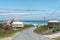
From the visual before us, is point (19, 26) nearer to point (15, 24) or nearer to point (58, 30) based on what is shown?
point (15, 24)

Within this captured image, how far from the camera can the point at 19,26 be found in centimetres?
10306

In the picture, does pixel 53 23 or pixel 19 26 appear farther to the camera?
pixel 19 26

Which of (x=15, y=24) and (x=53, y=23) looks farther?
(x=15, y=24)

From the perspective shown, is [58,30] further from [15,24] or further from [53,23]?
[15,24]

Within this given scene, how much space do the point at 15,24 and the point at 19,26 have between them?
2373mm

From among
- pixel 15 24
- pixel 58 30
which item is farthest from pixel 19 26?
pixel 58 30

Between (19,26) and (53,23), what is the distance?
35.0 m

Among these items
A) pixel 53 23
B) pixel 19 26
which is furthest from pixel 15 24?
pixel 53 23

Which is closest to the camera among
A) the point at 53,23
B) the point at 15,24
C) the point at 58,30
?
the point at 58,30

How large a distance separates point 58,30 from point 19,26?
5226 centimetres

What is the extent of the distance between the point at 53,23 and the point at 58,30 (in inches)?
729

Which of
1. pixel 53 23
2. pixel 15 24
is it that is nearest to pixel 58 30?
pixel 53 23

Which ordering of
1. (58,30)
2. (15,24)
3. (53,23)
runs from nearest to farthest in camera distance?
(58,30) → (53,23) → (15,24)

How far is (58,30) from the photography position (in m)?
52.3
